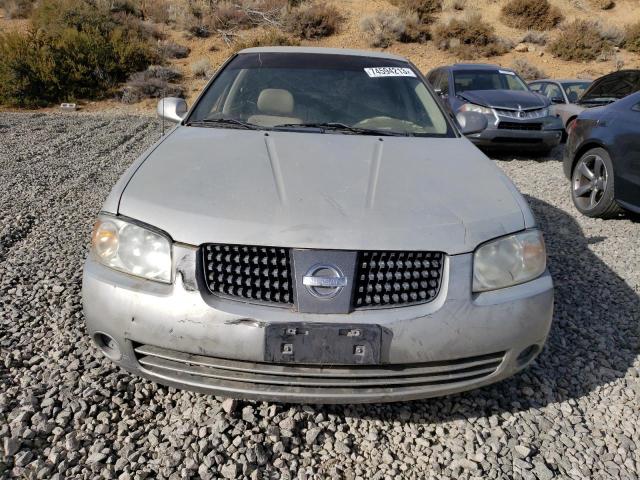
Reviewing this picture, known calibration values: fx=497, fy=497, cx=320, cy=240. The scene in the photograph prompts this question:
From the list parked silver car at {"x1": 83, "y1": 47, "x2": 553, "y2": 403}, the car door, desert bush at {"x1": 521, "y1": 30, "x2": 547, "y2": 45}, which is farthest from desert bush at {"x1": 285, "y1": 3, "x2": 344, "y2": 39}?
parked silver car at {"x1": 83, "y1": 47, "x2": 553, "y2": 403}

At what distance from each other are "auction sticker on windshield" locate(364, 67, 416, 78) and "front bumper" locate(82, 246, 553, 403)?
2017mm

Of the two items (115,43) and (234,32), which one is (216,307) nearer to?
(115,43)

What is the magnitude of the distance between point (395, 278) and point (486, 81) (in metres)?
8.33

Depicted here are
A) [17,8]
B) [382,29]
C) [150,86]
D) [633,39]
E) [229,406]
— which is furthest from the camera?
[633,39]

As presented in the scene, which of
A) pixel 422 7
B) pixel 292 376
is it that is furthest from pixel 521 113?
pixel 422 7

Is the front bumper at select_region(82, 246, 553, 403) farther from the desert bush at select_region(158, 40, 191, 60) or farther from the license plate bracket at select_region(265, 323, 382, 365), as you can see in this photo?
the desert bush at select_region(158, 40, 191, 60)

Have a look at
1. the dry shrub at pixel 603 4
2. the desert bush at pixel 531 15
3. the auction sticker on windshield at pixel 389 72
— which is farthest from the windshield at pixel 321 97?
the dry shrub at pixel 603 4

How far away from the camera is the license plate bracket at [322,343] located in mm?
1781

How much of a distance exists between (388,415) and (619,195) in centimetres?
386

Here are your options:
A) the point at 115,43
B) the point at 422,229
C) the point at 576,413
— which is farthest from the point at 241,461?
the point at 115,43

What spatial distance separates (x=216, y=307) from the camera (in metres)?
1.80

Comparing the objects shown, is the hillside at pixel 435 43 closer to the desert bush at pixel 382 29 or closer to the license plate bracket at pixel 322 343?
the desert bush at pixel 382 29

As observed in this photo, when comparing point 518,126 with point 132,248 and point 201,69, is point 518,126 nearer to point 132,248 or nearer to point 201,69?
point 132,248

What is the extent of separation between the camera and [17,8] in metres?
23.5
